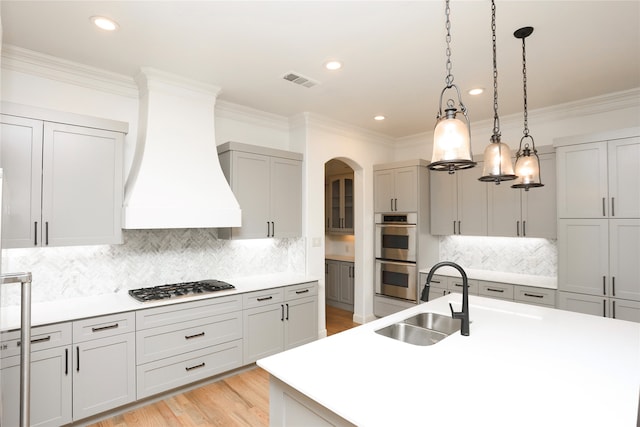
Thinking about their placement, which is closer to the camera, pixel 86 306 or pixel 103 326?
pixel 103 326

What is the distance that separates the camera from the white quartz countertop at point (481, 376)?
1152 mm

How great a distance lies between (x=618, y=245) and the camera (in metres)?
3.08

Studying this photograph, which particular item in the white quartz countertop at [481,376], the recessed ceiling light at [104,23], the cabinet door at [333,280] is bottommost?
the cabinet door at [333,280]

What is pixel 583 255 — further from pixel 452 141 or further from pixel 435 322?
pixel 452 141

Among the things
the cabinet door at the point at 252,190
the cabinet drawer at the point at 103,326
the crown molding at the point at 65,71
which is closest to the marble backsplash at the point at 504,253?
the cabinet door at the point at 252,190

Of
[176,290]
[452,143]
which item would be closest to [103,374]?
[176,290]

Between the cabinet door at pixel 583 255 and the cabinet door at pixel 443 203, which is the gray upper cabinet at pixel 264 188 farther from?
the cabinet door at pixel 583 255

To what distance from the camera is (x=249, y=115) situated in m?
4.03

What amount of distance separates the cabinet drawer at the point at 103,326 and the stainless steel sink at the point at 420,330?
1957mm

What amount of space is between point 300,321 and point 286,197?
1.45 metres

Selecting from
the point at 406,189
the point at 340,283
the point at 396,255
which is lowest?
the point at 340,283

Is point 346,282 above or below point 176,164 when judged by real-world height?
below

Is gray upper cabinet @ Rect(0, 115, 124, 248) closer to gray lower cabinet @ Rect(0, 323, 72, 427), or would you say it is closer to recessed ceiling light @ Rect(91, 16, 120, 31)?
gray lower cabinet @ Rect(0, 323, 72, 427)

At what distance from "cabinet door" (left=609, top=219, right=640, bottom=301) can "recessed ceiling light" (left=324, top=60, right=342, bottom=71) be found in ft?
9.56
